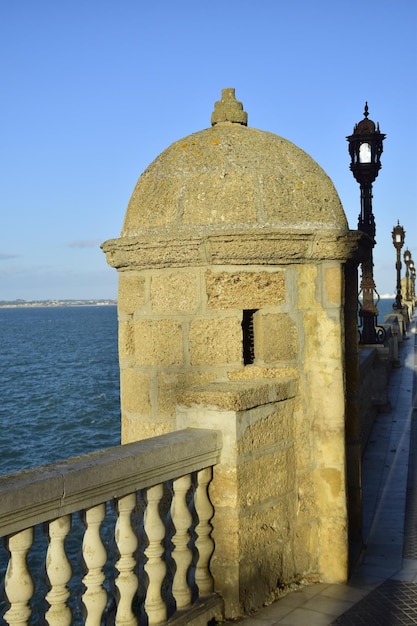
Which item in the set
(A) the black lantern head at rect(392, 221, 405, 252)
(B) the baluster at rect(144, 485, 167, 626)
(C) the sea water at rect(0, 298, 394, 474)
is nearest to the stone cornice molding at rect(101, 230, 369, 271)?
(B) the baluster at rect(144, 485, 167, 626)

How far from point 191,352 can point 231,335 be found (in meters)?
0.27

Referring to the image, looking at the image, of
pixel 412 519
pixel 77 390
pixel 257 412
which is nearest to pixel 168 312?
pixel 257 412

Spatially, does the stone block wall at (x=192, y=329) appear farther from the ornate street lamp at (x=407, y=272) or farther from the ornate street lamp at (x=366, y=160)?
the ornate street lamp at (x=407, y=272)

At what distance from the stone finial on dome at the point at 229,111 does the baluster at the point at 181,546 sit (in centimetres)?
247

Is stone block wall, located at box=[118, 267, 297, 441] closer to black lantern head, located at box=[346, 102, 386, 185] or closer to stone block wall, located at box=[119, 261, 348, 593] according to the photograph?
stone block wall, located at box=[119, 261, 348, 593]

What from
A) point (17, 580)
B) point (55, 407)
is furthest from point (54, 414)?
point (17, 580)

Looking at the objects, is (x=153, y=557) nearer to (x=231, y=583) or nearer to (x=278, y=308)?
(x=231, y=583)

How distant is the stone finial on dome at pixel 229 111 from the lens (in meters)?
4.79

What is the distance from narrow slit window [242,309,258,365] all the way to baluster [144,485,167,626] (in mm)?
1248

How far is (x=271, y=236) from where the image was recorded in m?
4.20

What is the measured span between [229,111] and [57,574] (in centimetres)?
320

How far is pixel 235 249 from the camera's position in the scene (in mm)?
4191

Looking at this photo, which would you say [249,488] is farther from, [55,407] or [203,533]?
[55,407]

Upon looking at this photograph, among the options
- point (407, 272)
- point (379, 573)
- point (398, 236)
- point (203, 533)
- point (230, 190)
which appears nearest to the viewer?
point (203, 533)
